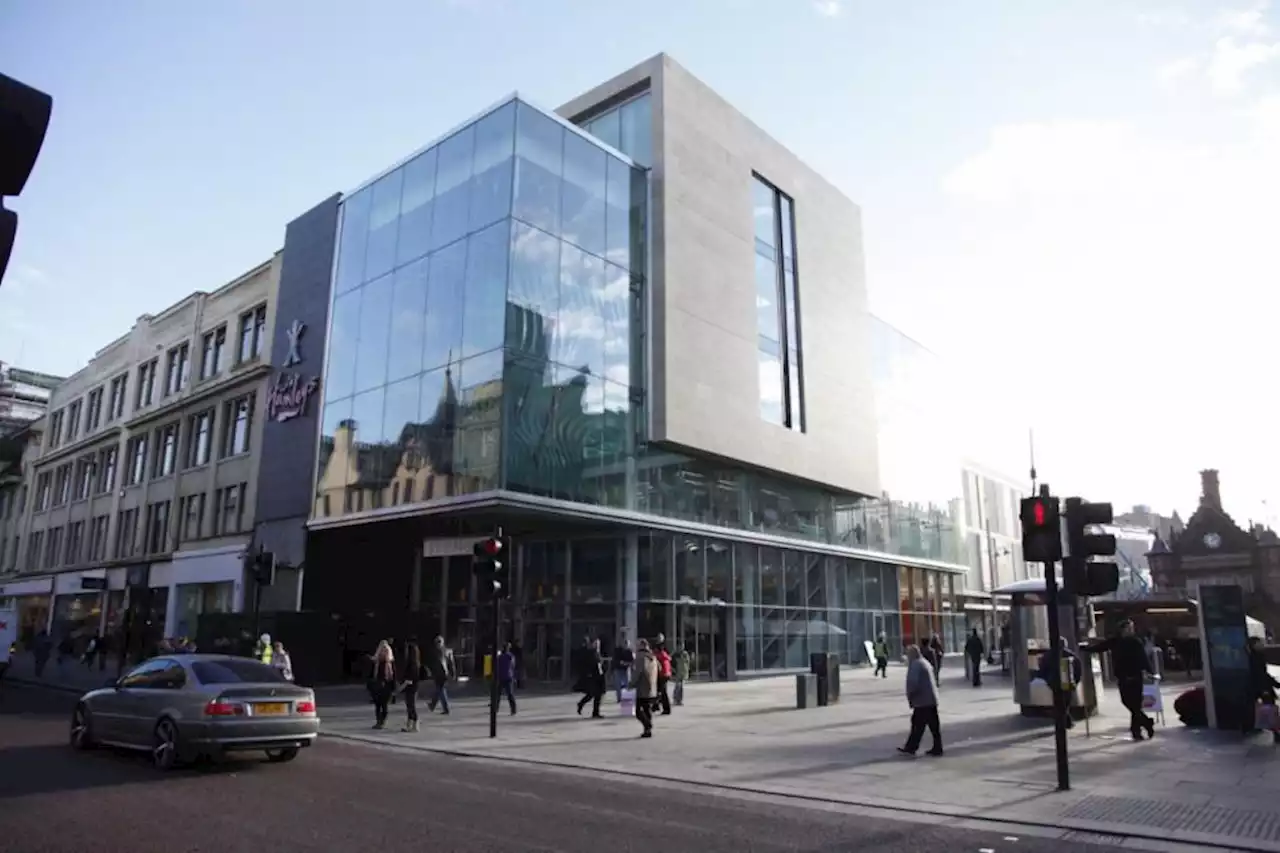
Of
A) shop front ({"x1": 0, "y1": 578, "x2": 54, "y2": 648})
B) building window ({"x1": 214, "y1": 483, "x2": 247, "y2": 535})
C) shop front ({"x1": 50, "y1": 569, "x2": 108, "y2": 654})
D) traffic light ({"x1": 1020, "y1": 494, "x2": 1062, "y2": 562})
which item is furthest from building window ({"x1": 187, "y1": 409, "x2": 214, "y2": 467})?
traffic light ({"x1": 1020, "y1": 494, "x2": 1062, "y2": 562})

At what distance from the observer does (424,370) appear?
28.5 m

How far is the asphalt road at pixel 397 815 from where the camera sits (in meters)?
7.48

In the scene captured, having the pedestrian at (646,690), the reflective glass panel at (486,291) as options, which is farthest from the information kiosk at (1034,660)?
the reflective glass panel at (486,291)

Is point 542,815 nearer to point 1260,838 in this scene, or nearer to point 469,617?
point 1260,838

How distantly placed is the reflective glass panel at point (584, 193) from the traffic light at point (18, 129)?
89.5 feet

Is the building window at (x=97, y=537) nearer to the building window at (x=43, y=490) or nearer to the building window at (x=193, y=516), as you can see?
the building window at (x=193, y=516)

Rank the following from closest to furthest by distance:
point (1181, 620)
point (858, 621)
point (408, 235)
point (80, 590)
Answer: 1. point (408, 235)
2. point (1181, 620)
3. point (858, 621)
4. point (80, 590)

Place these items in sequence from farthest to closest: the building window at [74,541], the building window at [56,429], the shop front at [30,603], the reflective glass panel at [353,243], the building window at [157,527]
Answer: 1. the building window at [56,429]
2. the shop front at [30,603]
3. the building window at [74,541]
4. the building window at [157,527]
5. the reflective glass panel at [353,243]

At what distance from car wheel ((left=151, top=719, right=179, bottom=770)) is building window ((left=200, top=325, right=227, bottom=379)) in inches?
1275

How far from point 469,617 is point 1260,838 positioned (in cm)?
2787

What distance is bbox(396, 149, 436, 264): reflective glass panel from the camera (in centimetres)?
3031

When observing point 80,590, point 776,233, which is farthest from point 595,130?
point 80,590

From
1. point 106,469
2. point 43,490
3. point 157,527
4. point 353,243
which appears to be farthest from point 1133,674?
point 43,490

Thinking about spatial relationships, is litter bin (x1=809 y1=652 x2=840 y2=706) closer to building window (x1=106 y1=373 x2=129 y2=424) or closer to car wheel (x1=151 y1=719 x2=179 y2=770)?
car wheel (x1=151 y1=719 x2=179 y2=770)
